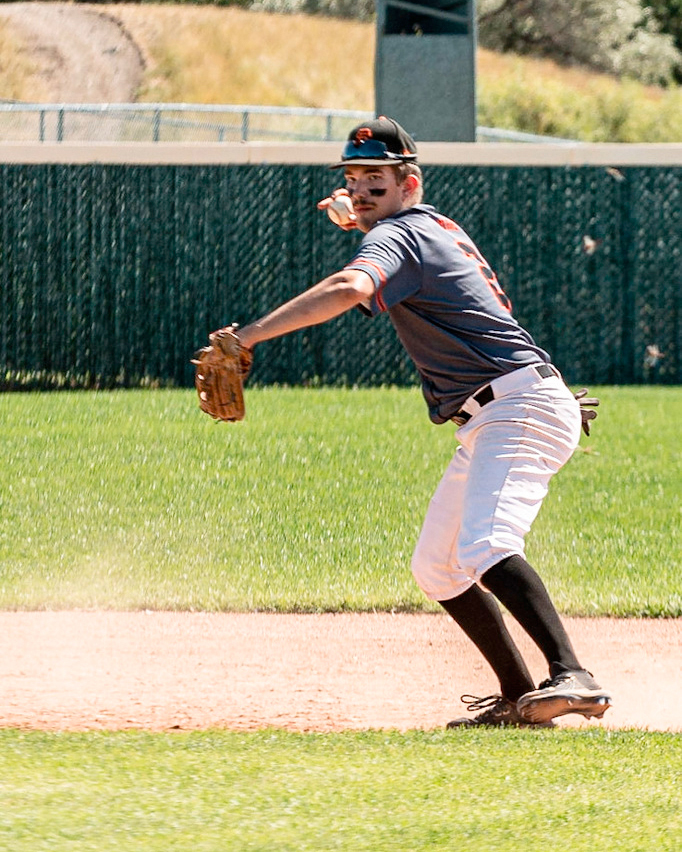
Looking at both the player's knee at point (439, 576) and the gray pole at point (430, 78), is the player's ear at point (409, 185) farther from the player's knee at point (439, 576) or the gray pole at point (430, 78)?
the gray pole at point (430, 78)

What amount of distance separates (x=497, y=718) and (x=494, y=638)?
0.85ft

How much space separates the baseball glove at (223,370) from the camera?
181 inches

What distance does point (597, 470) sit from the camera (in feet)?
34.9

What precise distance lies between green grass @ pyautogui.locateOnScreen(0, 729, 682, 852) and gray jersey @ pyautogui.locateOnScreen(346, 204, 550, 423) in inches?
43.7

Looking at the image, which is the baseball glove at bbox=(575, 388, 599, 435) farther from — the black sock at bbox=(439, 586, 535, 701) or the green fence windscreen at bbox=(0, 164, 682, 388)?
the green fence windscreen at bbox=(0, 164, 682, 388)

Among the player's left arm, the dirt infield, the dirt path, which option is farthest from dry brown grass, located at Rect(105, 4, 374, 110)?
the player's left arm

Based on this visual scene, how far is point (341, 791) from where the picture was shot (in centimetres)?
402

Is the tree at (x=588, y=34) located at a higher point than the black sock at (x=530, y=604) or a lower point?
higher

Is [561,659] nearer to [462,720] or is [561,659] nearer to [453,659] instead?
[462,720]

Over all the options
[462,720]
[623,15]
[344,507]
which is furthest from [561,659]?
[623,15]

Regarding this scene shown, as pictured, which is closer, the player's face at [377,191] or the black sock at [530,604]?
the black sock at [530,604]

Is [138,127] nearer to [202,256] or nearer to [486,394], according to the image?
[202,256]

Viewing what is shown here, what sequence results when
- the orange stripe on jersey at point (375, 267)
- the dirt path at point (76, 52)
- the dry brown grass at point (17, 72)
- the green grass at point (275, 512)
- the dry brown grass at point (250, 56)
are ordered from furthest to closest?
the dirt path at point (76, 52), the dry brown grass at point (250, 56), the dry brown grass at point (17, 72), the green grass at point (275, 512), the orange stripe on jersey at point (375, 267)

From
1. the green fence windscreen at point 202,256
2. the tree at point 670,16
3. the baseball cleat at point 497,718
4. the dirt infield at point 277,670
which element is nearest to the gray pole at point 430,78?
the green fence windscreen at point 202,256
